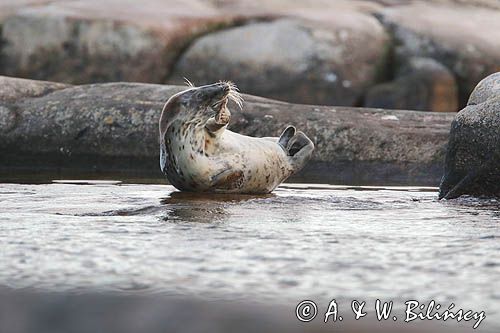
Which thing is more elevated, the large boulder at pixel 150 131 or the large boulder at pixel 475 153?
the large boulder at pixel 475 153

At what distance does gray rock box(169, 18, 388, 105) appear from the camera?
13633 millimetres

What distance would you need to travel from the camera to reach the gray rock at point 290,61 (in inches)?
537

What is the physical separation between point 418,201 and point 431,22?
30.0 feet

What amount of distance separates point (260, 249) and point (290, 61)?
10104mm

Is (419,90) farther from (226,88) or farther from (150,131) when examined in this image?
(226,88)

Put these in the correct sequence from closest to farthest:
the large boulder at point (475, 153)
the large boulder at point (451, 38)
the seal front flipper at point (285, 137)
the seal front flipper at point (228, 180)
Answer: the large boulder at point (475, 153)
the seal front flipper at point (228, 180)
the seal front flipper at point (285, 137)
the large boulder at point (451, 38)

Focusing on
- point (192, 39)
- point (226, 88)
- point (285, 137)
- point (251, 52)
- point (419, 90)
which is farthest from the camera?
point (192, 39)

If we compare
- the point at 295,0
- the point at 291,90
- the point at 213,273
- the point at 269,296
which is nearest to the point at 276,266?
the point at 213,273

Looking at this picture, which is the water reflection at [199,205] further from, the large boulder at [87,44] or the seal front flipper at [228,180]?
the large boulder at [87,44]

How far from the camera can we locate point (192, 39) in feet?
46.4

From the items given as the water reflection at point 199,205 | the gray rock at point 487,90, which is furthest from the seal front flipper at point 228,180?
the gray rock at point 487,90

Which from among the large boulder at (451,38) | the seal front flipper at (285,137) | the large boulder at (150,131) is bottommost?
the large boulder at (150,131)

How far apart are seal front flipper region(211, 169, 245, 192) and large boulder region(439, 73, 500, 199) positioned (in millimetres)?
1098

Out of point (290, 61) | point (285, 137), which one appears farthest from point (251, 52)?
point (285, 137)
